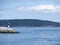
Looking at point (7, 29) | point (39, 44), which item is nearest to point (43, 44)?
point (39, 44)

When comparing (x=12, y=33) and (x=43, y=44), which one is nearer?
(x=43, y=44)

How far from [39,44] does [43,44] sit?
16cm

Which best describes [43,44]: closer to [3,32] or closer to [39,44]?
[39,44]

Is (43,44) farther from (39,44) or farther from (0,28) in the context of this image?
(0,28)

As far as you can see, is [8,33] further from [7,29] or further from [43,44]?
[43,44]

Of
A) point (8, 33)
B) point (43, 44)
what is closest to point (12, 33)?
point (8, 33)

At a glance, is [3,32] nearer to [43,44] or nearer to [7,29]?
[7,29]

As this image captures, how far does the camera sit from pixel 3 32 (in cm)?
1234

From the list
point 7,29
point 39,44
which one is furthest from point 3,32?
point 39,44

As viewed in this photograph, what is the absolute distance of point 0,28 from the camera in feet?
40.5

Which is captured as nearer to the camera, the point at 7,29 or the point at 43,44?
the point at 43,44

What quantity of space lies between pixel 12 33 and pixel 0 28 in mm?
910

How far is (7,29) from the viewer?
12.4 metres

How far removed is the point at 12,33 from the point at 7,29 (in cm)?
59
